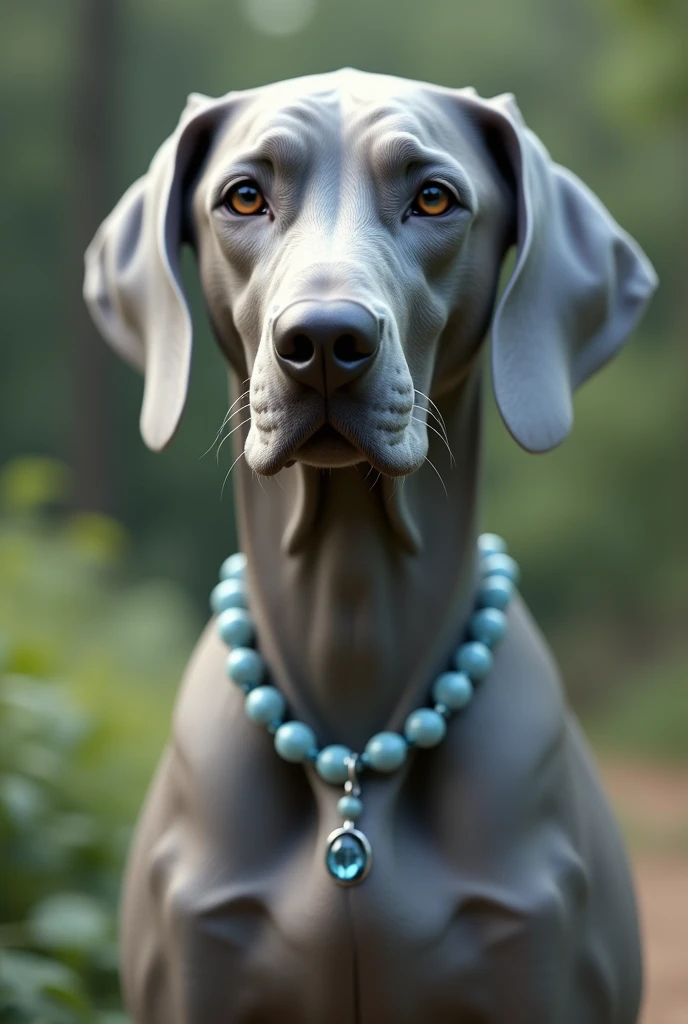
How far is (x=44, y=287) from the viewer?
33.1 ft

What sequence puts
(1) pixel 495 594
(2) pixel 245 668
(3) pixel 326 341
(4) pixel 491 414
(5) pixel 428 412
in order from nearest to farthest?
(3) pixel 326 341
(5) pixel 428 412
(2) pixel 245 668
(1) pixel 495 594
(4) pixel 491 414

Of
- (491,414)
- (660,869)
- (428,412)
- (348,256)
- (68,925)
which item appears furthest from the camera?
(491,414)

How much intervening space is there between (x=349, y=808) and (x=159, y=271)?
2.68 feet

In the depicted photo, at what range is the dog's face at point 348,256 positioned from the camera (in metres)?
1.54

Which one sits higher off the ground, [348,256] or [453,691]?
[348,256]

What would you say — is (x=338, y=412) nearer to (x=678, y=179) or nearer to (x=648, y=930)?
(x=648, y=930)

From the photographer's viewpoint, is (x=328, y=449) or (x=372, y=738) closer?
(x=328, y=449)

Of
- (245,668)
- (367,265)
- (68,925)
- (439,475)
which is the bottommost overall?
(68,925)

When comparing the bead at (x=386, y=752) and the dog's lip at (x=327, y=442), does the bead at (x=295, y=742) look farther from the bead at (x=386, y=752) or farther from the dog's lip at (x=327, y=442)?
the dog's lip at (x=327, y=442)

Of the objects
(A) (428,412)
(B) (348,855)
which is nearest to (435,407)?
(A) (428,412)

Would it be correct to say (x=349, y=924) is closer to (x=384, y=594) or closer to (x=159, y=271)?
(x=384, y=594)

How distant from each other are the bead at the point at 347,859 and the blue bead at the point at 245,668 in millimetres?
276

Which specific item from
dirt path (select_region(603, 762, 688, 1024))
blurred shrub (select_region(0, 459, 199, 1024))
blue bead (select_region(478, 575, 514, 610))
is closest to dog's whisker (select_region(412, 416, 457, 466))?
blue bead (select_region(478, 575, 514, 610))

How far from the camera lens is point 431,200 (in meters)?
1.72
